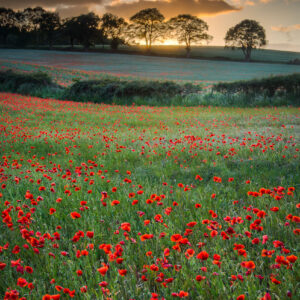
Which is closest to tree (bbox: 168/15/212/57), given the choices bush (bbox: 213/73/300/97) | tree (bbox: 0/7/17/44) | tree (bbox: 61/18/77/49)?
tree (bbox: 61/18/77/49)

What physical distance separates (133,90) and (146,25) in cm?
4678

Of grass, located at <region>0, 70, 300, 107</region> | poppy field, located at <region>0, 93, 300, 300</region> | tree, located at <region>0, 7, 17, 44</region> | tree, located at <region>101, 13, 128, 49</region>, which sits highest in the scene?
tree, located at <region>101, 13, 128, 49</region>

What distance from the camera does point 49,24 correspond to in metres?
46.9

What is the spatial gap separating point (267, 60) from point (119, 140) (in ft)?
208

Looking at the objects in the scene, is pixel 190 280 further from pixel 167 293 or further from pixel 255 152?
pixel 255 152

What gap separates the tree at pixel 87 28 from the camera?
51.3m

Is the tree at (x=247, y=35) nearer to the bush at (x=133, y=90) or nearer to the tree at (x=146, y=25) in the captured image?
the tree at (x=146, y=25)

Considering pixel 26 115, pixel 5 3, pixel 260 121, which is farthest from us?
pixel 5 3

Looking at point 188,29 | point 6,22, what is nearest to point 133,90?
point 6,22

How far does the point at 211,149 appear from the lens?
6.84 m

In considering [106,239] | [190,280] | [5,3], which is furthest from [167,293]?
[5,3]

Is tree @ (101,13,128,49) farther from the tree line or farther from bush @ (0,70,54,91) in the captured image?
bush @ (0,70,54,91)

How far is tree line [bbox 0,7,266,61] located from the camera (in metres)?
43.4

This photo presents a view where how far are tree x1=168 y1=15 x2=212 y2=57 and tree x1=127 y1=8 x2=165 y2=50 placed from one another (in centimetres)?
269
